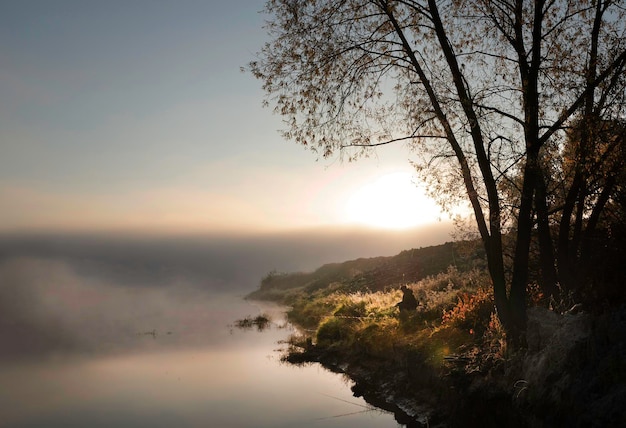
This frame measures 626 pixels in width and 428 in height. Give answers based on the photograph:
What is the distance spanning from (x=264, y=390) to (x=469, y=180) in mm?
8724

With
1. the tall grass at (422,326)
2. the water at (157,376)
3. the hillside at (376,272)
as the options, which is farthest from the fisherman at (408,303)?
the hillside at (376,272)

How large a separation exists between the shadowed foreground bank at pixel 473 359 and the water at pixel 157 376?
111cm

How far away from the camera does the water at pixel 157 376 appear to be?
13.2 meters

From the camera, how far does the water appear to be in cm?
1320

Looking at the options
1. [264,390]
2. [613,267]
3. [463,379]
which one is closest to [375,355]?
[264,390]

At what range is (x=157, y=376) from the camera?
57.3ft

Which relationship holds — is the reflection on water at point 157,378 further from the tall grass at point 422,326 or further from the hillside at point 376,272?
the hillside at point 376,272

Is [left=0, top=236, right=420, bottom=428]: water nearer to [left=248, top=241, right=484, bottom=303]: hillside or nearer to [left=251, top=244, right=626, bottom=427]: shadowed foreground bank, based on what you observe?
[left=251, top=244, right=626, bottom=427]: shadowed foreground bank

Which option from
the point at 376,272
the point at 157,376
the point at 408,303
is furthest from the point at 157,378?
the point at 376,272

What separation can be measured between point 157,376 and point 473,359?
10.6 metres

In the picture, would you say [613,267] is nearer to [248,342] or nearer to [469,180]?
[469,180]

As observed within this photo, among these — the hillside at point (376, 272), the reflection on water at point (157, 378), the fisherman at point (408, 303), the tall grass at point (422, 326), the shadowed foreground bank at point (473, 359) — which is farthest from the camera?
the hillside at point (376, 272)

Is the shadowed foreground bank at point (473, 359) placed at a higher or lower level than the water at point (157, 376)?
higher

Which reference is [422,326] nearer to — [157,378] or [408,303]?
[408,303]
